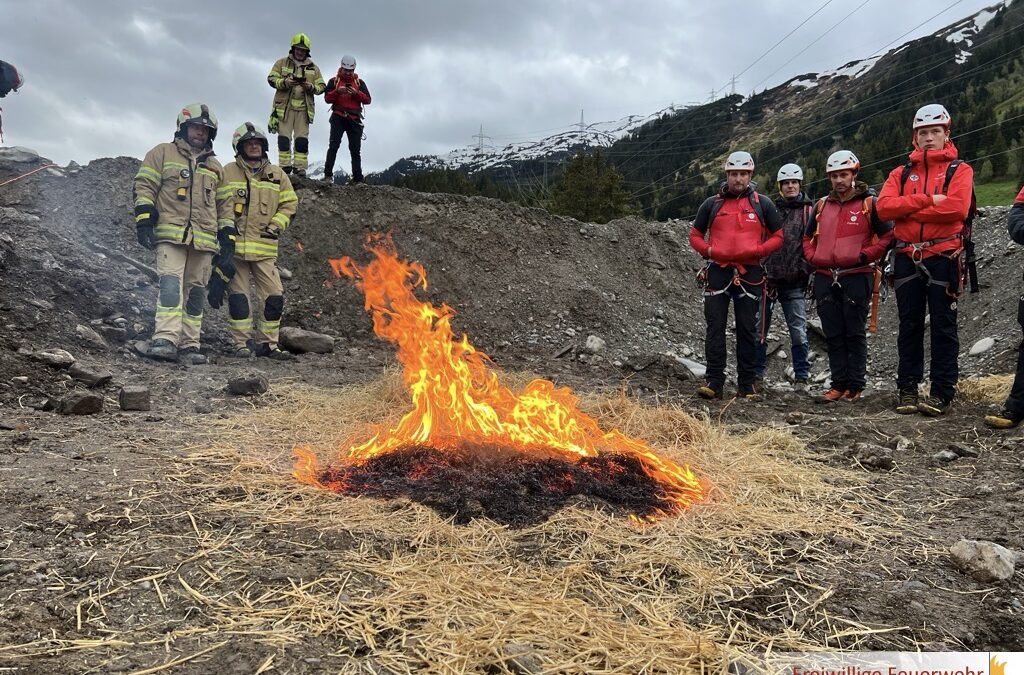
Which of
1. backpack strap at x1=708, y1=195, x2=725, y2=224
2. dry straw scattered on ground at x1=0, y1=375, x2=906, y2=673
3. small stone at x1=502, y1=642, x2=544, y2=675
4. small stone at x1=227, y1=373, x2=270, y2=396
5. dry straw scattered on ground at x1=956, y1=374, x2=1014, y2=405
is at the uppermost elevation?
backpack strap at x1=708, y1=195, x2=725, y2=224

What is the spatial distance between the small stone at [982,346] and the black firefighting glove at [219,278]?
9.55 metres

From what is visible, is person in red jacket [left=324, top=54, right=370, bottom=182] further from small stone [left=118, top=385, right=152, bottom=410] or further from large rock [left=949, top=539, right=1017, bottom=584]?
large rock [left=949, top=539, right=1017, bottom=584]

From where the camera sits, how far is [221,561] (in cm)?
262

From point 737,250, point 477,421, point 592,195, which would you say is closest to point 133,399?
point 477,421

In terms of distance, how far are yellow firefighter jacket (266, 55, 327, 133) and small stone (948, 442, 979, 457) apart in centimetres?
954

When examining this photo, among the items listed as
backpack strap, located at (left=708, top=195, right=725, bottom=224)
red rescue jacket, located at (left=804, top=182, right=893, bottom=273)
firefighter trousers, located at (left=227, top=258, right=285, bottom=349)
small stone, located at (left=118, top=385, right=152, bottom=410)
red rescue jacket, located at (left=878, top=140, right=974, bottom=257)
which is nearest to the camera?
small stone, located at (left=118, top=385, right=152, bottom=410)

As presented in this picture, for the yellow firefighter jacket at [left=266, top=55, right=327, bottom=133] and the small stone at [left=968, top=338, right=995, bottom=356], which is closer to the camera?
the small stone at [left=968, top=338, right=995, bottom=356]

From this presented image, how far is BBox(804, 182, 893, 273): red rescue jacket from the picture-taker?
6.09 meters

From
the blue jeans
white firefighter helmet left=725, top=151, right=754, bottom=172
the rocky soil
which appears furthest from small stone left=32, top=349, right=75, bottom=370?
the blue jeans

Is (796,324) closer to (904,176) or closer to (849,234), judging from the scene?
(849,234)

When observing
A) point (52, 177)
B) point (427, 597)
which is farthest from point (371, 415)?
point (52, 177)

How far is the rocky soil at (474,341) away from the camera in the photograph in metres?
2.66

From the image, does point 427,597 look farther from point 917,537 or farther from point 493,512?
point 917,537

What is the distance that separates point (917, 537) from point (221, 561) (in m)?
3.22
